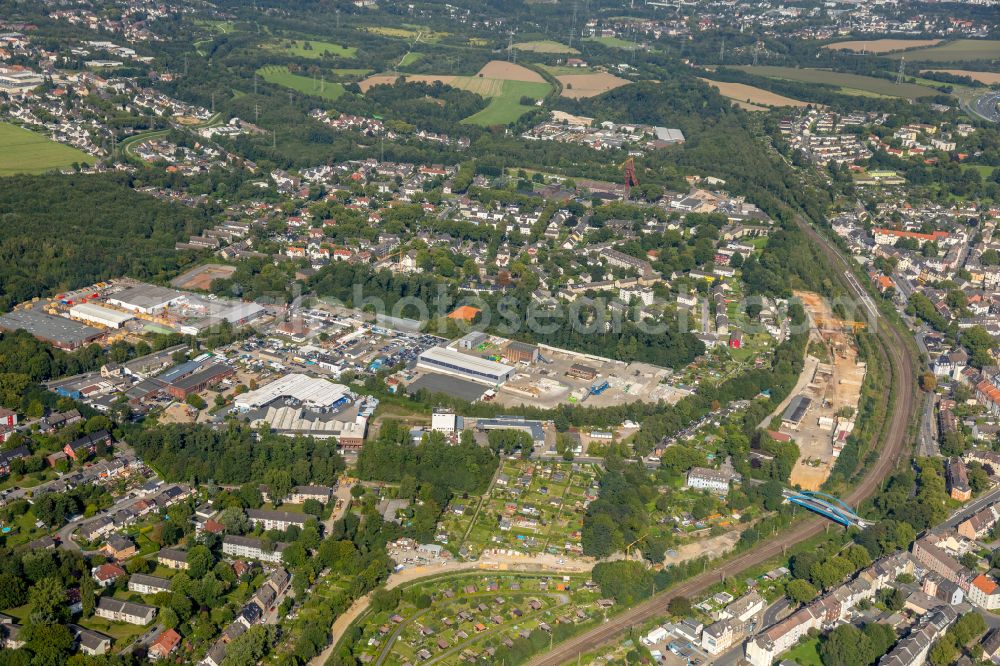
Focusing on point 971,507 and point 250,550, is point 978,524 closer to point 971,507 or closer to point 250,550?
point 971,507

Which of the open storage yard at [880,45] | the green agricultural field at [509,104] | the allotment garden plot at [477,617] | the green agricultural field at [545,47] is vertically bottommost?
the allotment garden plot at [477,617]

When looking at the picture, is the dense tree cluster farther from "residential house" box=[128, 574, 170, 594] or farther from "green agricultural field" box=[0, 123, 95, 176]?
"green agricultural field" box=[0, 123, 95, 176]

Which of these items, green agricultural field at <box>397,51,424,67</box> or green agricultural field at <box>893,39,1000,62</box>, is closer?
green agricultural field at <box>397,51,424,67</box>

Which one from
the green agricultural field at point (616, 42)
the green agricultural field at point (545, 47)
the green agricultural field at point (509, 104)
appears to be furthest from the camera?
the green agricultural field at point (616, 42)

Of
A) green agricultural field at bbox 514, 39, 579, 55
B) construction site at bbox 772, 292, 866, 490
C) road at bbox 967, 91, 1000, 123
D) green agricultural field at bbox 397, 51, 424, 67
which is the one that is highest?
road at bbox 967, 91, 1000, 123

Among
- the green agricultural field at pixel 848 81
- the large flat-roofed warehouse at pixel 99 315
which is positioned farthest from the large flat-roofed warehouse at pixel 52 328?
the green agricultural field at pixel 848 81

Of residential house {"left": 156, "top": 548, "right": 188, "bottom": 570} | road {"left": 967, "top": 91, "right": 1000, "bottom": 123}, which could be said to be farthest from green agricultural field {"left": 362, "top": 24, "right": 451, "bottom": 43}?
residential house {"left": 156, "top": 548, "right": 188, "bottom": 570}

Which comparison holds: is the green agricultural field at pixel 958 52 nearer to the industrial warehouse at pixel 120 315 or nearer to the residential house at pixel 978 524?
the residential house at pixel 978 524
